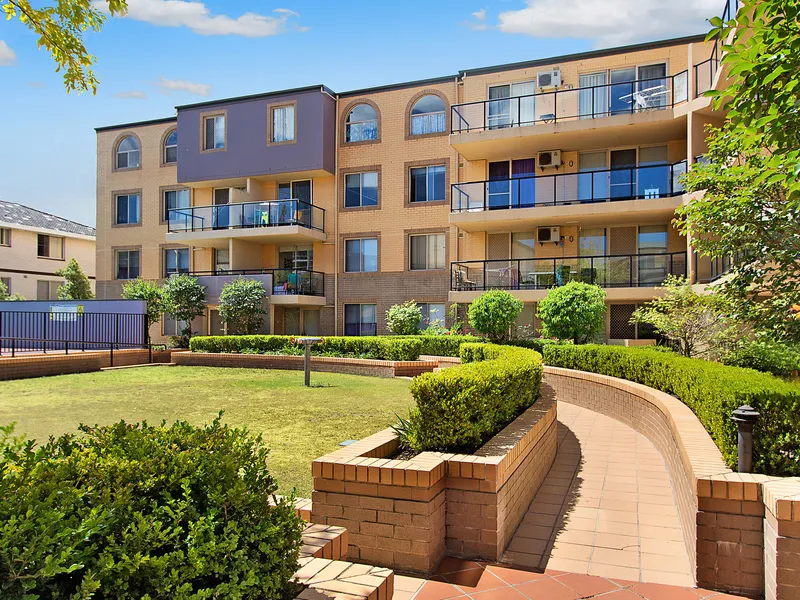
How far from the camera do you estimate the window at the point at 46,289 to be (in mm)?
41562

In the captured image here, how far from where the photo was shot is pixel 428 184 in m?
25.3

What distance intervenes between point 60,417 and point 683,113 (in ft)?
62.9

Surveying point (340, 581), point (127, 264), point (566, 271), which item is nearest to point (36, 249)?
point (127, 264)

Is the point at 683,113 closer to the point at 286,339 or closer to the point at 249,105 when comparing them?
the point at 286,339

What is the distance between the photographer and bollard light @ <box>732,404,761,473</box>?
4.47 meters

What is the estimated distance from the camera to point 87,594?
1946 millimetres

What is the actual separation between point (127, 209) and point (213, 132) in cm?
708

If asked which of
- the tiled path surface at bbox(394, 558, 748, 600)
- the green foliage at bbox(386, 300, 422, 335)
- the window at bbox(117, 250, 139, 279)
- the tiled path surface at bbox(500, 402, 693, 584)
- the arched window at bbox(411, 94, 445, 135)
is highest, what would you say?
the arched window at bbox(411, 94, 445, 135)

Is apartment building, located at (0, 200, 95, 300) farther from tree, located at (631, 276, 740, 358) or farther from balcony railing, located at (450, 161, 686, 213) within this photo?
tree, located at (631, 276, 740, 358)

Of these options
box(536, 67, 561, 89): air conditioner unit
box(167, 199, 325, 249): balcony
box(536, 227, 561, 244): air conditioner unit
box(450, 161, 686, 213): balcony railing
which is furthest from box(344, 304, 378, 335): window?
box(536, 67, 561, 89): air conditioner unit

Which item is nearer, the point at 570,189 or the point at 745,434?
the point at 745,434

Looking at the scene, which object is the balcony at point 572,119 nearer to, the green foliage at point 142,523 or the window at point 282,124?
the window at point 282,124

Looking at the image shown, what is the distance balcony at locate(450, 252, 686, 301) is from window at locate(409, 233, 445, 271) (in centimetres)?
138

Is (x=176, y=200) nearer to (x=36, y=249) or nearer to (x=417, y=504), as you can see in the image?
(x=36, y=249)
